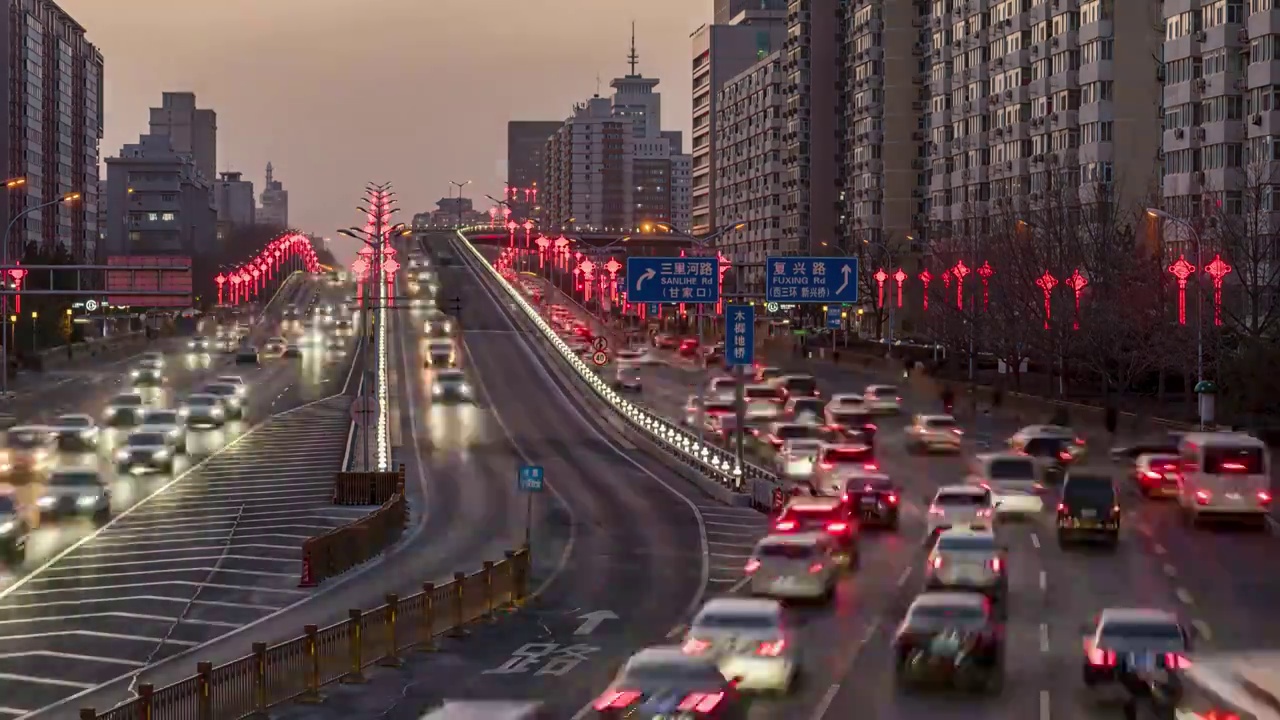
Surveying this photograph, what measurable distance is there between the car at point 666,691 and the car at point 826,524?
61.4 ft

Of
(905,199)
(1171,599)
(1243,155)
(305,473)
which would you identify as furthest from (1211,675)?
(905,199)

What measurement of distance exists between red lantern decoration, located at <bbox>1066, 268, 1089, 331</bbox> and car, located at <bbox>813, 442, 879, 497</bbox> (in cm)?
3182

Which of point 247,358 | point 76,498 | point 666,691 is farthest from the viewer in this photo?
point 247,358

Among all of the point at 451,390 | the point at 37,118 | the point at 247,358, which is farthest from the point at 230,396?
the point at 37,118

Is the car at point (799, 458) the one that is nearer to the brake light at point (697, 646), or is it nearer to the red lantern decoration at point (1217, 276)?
the red lantern decoration at point (1217, 276)

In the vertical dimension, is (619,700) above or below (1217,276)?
below

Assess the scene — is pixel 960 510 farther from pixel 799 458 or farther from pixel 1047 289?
pixel 1047 289

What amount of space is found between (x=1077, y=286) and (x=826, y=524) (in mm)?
47106

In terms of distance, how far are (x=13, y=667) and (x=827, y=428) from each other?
44.1 metres

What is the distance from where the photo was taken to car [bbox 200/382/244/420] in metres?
79.0

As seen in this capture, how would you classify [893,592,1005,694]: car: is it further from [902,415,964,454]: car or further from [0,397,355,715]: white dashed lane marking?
[902,415,964,454]: car

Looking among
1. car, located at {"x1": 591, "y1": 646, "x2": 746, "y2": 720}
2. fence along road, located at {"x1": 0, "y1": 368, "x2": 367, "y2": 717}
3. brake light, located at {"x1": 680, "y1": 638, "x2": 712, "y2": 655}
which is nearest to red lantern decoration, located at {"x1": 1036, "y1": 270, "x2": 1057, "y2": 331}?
fence along road, located at {"x1": 0, "y1": 368, "x2": 367, "y2": 717}

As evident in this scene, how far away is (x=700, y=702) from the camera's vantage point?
2192cm

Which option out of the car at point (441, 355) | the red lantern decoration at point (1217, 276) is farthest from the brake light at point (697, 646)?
the car at point (441, 355)
